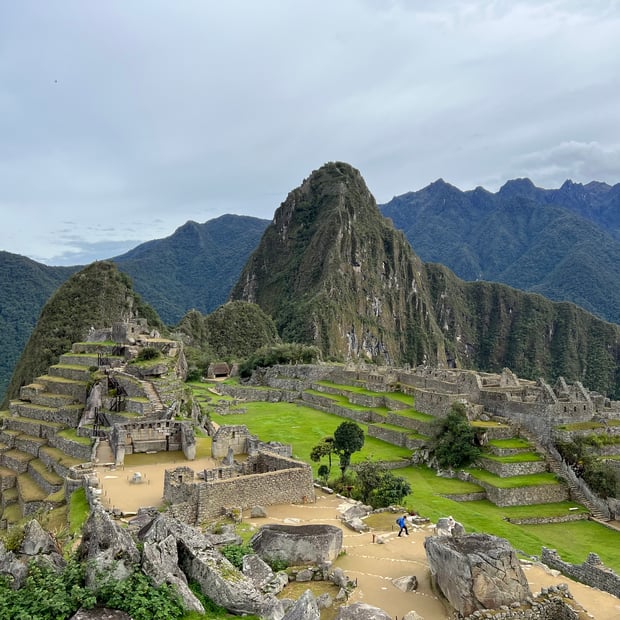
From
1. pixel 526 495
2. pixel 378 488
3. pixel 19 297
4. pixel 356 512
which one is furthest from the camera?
pixel 19 297

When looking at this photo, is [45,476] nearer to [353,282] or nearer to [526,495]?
[526,495]

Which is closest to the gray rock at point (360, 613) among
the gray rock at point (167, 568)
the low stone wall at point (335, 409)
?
the gray rock at point (167, 568)

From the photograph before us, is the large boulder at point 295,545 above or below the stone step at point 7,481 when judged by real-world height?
above

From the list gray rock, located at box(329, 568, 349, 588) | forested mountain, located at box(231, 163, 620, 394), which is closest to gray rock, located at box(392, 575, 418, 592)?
gray rock, located at box(329, 568, 349, 588)

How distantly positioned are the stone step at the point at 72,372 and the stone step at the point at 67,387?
41 centimetres

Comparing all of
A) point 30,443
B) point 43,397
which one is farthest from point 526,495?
point 43,397

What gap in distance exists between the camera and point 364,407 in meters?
42.2

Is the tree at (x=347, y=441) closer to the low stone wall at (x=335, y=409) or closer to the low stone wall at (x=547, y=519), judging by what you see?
the low stone wall at (x=547, y=519)

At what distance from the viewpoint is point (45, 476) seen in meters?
23.8

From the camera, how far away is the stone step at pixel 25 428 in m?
27.8

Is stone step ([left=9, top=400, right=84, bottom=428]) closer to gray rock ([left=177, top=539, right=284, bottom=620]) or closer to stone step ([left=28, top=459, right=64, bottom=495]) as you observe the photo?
stone step ([left=28, top=459, right=64, bottom=495])

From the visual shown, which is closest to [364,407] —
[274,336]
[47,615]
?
[47,615]

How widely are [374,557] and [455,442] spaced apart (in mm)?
18142

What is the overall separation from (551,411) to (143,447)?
20489 millimetres
